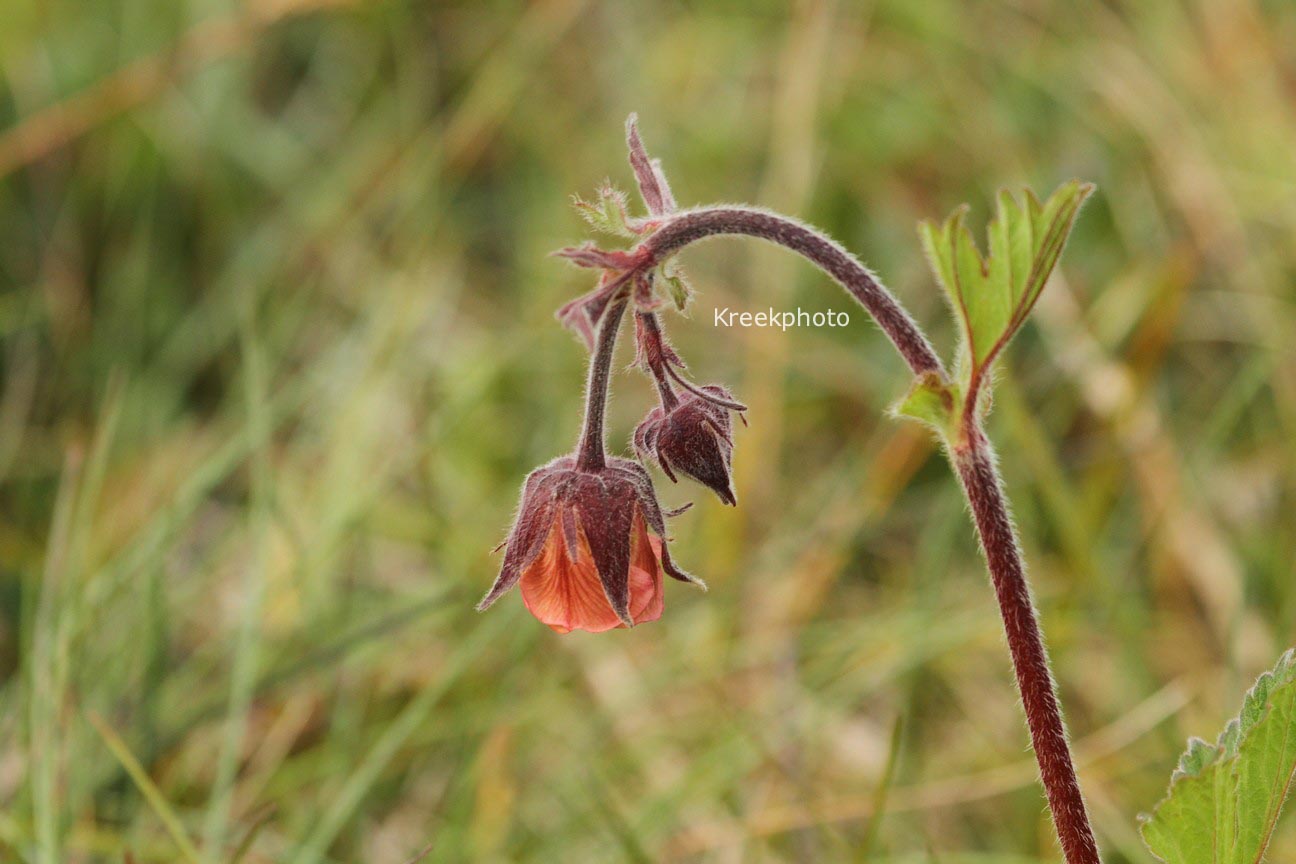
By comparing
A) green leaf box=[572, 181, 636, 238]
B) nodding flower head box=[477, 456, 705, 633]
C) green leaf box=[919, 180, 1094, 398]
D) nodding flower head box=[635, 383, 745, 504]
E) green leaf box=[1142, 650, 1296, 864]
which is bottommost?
green leaf box=[1142, 650, 1296, 864]

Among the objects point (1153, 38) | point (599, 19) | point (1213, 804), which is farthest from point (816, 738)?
point (599, 19)

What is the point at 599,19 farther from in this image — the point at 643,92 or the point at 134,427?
the point at 134,427

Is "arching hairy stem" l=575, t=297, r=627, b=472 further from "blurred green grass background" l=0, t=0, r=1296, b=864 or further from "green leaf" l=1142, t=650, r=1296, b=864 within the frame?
"green leaf" l=1142, t=650, r=1296, b=864

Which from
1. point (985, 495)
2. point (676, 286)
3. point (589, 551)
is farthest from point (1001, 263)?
point (589, 551)

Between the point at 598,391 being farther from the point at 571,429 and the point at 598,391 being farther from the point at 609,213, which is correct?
the point at 571,429

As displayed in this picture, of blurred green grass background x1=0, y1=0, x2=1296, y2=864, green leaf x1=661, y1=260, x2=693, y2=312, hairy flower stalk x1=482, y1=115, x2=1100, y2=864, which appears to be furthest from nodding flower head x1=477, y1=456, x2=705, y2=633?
blurred green grass background x1=0, y1=0, x2=1296, y2=864

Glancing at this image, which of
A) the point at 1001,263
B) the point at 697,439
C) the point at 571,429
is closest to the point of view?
the point at 1001,263
